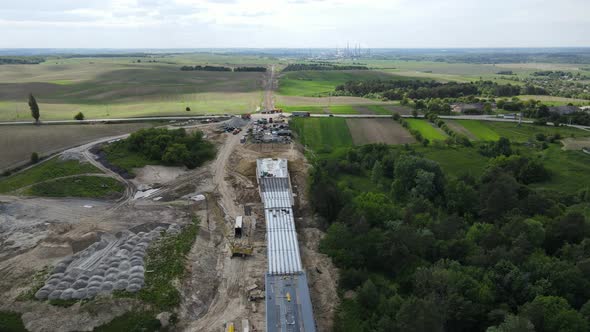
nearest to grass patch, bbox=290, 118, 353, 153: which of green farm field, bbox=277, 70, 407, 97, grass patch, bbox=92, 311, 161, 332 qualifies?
grass patch, bbox=92, 311, 161, 332

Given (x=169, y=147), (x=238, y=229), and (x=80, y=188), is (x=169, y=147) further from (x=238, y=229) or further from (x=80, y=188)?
(x=238, y=229)

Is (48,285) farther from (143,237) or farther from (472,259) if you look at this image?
(472,259)

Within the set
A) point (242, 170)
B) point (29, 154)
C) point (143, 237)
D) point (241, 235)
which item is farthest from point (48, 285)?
point (29, 154)

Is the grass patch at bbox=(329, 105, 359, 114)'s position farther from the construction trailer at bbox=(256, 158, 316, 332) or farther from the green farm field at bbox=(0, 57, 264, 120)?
the construction trailer at bbox=(256, 158, 316, 332)

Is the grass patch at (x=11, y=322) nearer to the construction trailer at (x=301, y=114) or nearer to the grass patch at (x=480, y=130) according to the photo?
the construction trailer at (x=301, y=114)

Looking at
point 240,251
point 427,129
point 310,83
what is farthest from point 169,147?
point 310,83

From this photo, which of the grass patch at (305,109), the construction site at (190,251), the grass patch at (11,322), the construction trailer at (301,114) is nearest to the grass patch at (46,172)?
the construction site at (190,251)
